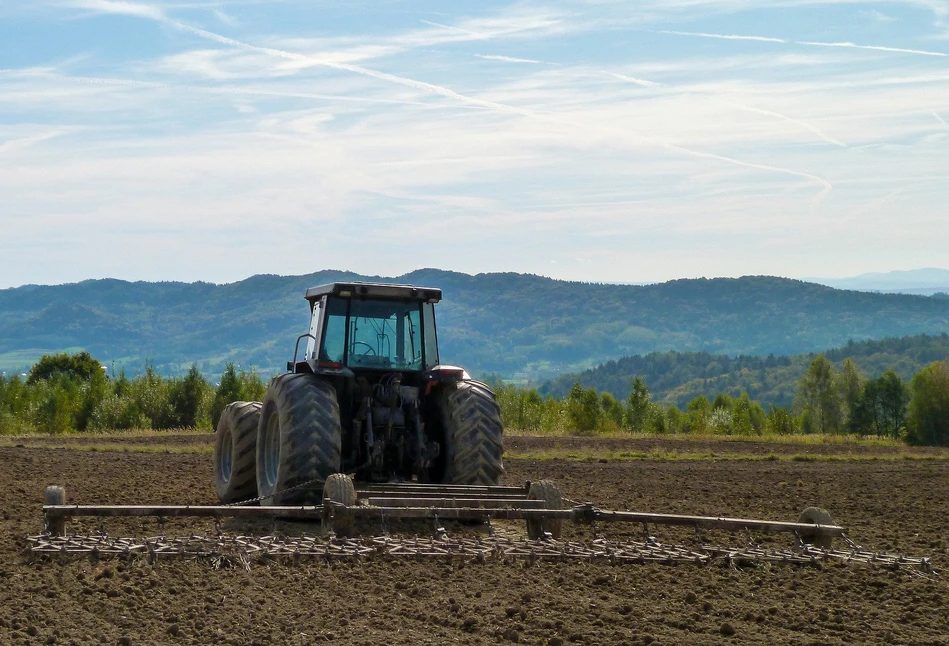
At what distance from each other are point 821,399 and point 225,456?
53.5 meters

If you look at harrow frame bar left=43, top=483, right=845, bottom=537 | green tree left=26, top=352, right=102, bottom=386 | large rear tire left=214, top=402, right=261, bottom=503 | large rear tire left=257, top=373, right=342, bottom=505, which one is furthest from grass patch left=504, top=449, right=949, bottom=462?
green tree left=26, top=352, right=102, bottom=386

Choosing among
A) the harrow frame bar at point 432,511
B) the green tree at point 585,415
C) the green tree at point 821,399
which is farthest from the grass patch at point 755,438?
the harrow frame bar at point 432,511

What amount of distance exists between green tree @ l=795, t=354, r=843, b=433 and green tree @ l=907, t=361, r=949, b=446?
18.6m

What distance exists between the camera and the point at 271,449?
42.8 ft

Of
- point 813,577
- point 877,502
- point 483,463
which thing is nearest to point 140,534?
point 483,463

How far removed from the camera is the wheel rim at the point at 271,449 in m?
12.8

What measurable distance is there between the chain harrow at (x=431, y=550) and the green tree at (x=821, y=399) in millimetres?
54524

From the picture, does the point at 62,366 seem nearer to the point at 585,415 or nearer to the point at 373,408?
the point at 585,415

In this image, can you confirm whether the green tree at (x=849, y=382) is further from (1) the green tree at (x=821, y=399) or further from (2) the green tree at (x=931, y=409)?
(2) the green tree at (x=931, y=409)

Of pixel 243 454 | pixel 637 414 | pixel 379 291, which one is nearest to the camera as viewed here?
pixel 379 291

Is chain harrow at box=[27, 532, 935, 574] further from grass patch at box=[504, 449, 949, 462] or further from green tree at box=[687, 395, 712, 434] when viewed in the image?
green tree at box=[687, 395, 712, 434]

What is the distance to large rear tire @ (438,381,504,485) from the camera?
478 inches

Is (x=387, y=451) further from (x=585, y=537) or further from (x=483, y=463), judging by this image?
(x=585, y=537)

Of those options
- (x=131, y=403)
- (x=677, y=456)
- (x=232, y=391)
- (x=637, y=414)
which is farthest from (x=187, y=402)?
(x=637, y=414)
